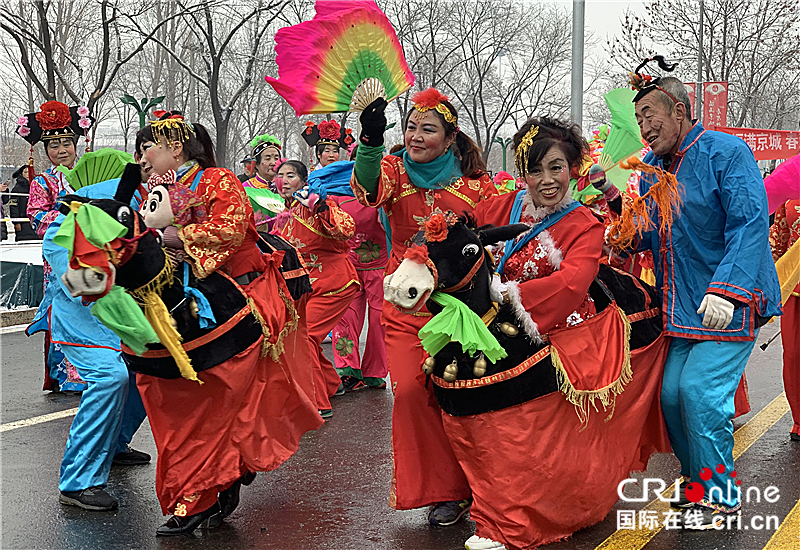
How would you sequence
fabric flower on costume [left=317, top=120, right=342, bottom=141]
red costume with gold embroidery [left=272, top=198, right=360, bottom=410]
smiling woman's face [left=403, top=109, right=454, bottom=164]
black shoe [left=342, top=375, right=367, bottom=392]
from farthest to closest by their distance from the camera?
fabric flower on costume [left=317, top=120, right=342, bottom=141]
black shoe [left=342, top=375, right=367, bottom=392]
red costume with gold embroidery [left=272, top=198, right=360, bottom=410]
smiling woman's face [left=403, top=109, right=454, bottom=164]

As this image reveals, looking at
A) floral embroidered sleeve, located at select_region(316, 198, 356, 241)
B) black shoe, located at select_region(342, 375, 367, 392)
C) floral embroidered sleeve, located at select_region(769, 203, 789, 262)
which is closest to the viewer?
floral embroidered sleeve, located at select_region(769, 203, 789, 262)

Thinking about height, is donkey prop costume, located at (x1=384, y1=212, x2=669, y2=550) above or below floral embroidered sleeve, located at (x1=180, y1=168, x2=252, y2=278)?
below

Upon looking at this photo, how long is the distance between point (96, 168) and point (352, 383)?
9.78 ft

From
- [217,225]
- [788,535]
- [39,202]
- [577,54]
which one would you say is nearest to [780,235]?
[788,535]

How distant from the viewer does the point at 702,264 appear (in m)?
4.03

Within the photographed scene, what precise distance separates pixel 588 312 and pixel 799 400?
95.2 inches

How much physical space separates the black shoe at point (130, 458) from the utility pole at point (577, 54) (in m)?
6.84

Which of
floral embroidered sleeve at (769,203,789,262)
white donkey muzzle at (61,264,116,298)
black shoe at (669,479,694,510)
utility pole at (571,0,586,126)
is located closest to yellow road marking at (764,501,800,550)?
black shoe at (669,479,694,510)

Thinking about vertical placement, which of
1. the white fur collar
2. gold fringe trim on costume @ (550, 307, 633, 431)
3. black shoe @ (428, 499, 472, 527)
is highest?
the white fur collar

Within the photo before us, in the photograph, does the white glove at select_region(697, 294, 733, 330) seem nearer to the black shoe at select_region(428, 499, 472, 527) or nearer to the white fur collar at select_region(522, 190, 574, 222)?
the white fur collar at select_region(522, 190, 574, 222)

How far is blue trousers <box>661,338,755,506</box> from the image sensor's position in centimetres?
388

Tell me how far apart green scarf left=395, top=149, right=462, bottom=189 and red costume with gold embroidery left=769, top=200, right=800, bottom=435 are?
235 centimetres

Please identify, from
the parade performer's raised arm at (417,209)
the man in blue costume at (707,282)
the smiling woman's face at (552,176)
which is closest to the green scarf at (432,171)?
the parade performer's raised arm at (417,209)

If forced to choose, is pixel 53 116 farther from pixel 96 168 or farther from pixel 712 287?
pixel 712 287
